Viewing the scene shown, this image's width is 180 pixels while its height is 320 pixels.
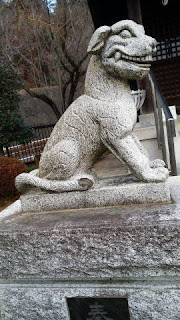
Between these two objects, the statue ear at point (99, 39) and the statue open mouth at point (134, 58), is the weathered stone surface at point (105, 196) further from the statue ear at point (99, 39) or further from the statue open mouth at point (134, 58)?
the statue ear at point (99, 39)

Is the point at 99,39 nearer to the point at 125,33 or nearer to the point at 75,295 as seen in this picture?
the point at 125,33

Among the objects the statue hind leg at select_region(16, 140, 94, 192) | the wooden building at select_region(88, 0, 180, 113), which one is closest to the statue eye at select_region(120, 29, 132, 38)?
the statue hind leg at select_region(16, 140, 94, 192)

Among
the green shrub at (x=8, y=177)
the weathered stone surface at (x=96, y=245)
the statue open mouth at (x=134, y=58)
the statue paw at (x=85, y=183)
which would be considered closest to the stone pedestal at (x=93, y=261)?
the weathered stone surface at (x=96, y=245)

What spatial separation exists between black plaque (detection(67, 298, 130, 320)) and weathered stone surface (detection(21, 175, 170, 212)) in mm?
552

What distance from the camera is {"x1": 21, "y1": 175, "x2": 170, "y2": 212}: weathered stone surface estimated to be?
1754mm

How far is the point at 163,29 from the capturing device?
754 centimetres

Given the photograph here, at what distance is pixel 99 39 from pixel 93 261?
1.29 meters

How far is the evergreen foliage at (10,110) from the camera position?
31.1ft

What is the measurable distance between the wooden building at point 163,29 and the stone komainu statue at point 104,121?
5.89 meters

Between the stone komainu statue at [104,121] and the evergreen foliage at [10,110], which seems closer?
the stone komainu statue at [104,121]

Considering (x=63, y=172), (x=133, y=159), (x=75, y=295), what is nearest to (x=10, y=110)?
(x=63, y=172)

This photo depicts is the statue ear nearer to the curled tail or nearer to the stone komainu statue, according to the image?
the stone komainu statue

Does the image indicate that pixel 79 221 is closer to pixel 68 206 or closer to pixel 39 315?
pixel 68 206

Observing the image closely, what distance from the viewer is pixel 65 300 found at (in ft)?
5.65
